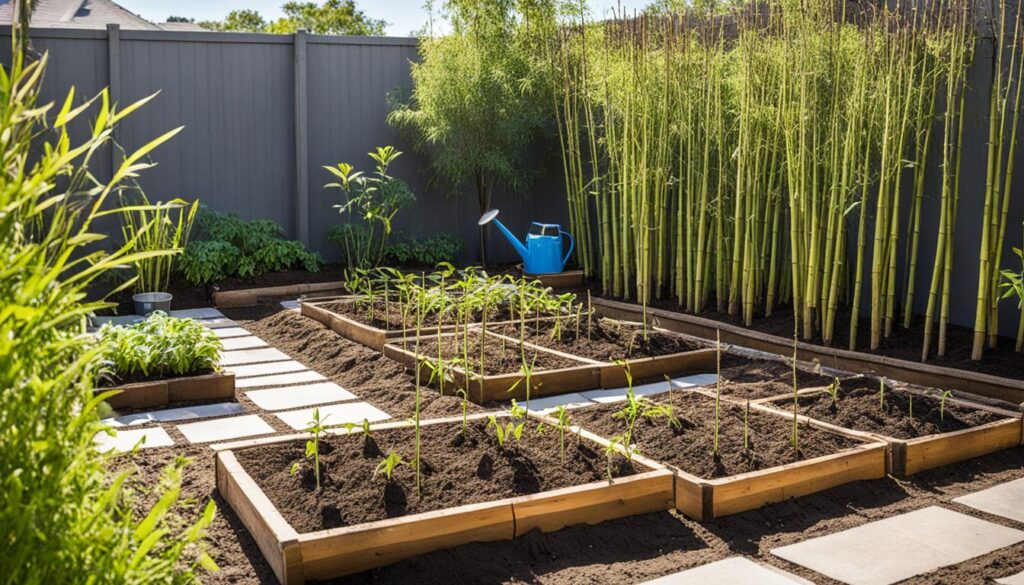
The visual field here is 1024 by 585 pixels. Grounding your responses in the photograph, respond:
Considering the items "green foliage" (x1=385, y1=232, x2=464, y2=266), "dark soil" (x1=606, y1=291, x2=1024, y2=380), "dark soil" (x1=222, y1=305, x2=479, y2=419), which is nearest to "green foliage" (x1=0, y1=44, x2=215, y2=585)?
"dark soil" (x1=222, y1=305, x2=479, y2=419)

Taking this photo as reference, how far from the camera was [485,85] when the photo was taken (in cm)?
748

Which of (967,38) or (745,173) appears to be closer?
(967,38)

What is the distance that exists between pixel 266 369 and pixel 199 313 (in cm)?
185

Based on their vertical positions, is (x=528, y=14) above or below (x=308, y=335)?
above

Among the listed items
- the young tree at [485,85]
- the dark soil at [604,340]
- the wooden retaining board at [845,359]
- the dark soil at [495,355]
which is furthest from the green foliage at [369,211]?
the dark soil at [495,355]

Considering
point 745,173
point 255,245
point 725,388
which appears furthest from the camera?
point 255,245

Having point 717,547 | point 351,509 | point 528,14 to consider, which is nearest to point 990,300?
point 717,547

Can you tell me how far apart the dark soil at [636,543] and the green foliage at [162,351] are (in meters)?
0.99

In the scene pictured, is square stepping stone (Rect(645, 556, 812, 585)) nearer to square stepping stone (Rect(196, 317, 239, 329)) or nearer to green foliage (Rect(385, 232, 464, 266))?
square stepping stone (Rect(196, 317, 239, 329))

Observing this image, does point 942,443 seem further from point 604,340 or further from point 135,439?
point 135,439

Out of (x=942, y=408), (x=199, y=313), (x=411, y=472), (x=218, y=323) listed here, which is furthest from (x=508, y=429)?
(x=199, y=313)

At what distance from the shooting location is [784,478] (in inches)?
122

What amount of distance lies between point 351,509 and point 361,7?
2744cm

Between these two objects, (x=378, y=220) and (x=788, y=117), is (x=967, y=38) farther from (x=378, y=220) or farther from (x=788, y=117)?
(x=378, y=220)
